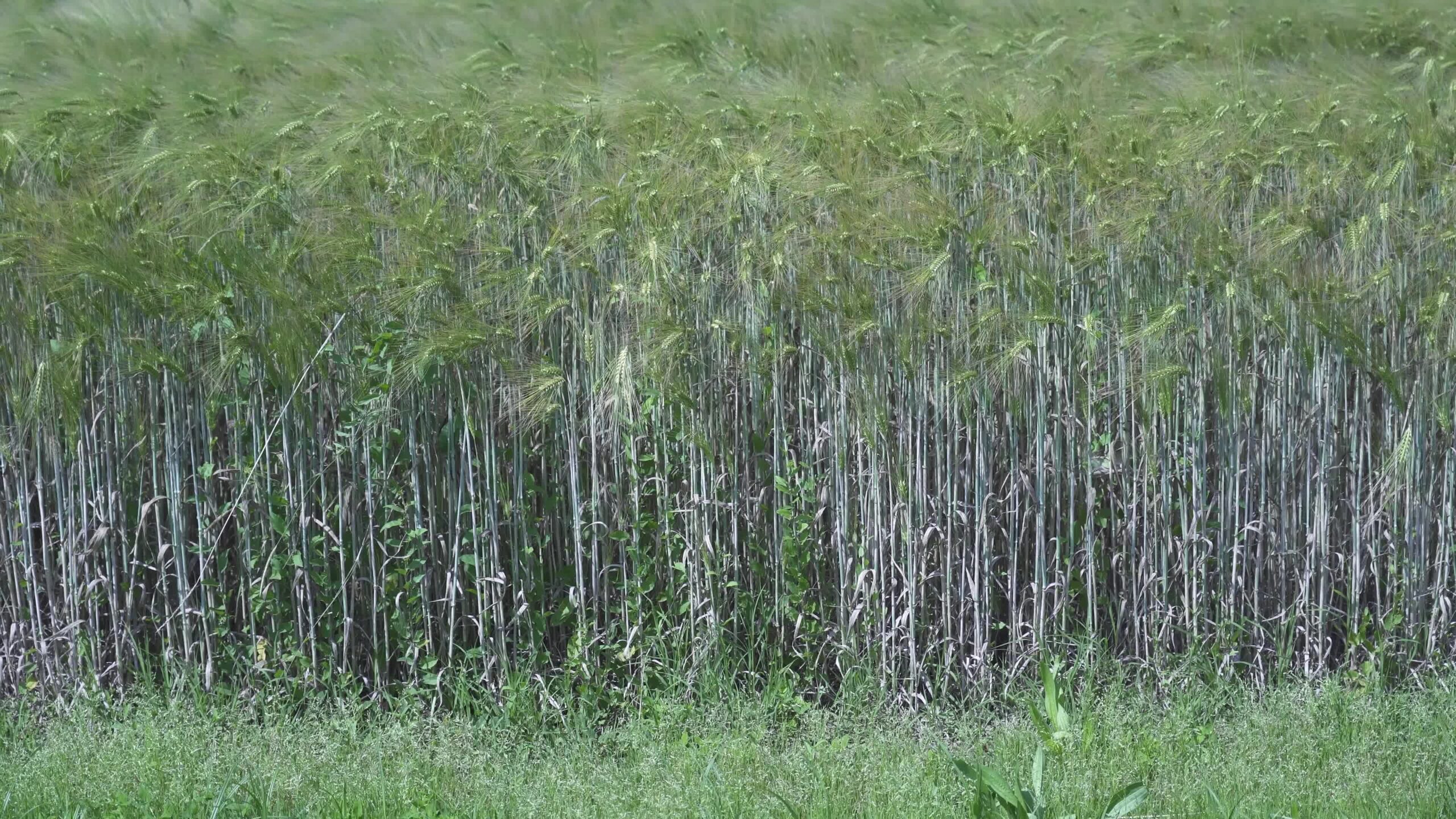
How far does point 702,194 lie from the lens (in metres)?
3.97

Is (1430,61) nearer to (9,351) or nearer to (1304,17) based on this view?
(1304,17)

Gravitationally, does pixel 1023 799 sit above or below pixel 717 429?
below

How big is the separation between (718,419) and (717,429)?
0.03 meters

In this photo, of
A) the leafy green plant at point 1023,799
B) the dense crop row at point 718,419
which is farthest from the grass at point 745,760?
the dense crop row at point 718,419

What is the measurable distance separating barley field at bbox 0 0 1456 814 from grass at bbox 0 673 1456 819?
0.47ft

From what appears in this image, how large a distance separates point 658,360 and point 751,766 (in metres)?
1.17

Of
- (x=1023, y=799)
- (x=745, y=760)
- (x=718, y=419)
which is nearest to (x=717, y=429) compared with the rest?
(x=718, y=419)

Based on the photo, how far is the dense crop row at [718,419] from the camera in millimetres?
3744

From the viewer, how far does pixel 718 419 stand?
12.7 ft

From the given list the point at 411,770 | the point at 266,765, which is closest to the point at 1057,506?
the point at 411,770

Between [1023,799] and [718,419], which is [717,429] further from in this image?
[1023,799]

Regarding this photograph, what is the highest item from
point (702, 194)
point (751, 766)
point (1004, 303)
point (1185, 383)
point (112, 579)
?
point (702, 194)

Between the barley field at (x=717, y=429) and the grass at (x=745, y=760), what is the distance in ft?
0.47

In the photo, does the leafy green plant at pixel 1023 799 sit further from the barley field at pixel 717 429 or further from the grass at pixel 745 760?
the barley field at pixel 717 429
